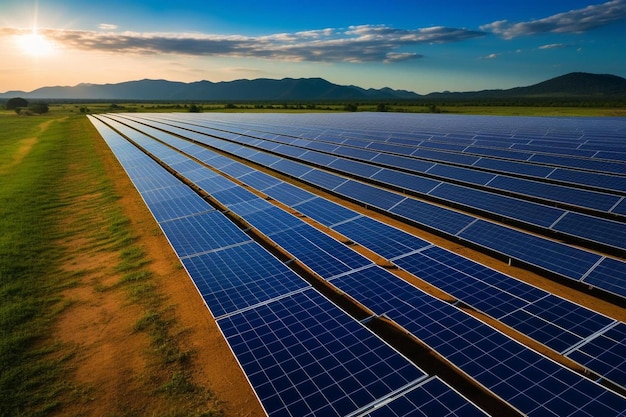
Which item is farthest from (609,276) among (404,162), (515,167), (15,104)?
(15,104)

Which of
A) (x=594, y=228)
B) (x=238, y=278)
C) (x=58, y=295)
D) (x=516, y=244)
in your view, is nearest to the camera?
(x=238, y=278)

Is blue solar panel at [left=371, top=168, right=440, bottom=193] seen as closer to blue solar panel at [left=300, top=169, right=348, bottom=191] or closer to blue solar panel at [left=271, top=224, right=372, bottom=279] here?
blue solar panel at [left=300, top=169, right=348, bottom=191]

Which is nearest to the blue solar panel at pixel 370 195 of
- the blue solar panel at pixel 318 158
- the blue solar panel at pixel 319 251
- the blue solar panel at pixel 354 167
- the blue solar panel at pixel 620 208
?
the blue solar panel at pixel 354 167

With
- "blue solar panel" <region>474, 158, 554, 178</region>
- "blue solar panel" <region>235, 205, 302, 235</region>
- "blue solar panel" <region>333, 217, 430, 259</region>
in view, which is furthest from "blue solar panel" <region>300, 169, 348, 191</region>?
"blue solar panel" <region>474, 158, 554, 178</region>

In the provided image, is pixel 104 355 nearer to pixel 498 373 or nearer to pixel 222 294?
pixel 222 294

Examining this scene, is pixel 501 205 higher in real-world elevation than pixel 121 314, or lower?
higher

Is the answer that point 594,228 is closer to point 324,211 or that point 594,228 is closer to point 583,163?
point 324,211

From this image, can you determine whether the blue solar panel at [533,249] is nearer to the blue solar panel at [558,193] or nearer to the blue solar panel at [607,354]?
the blue solar panel at [607,354]
